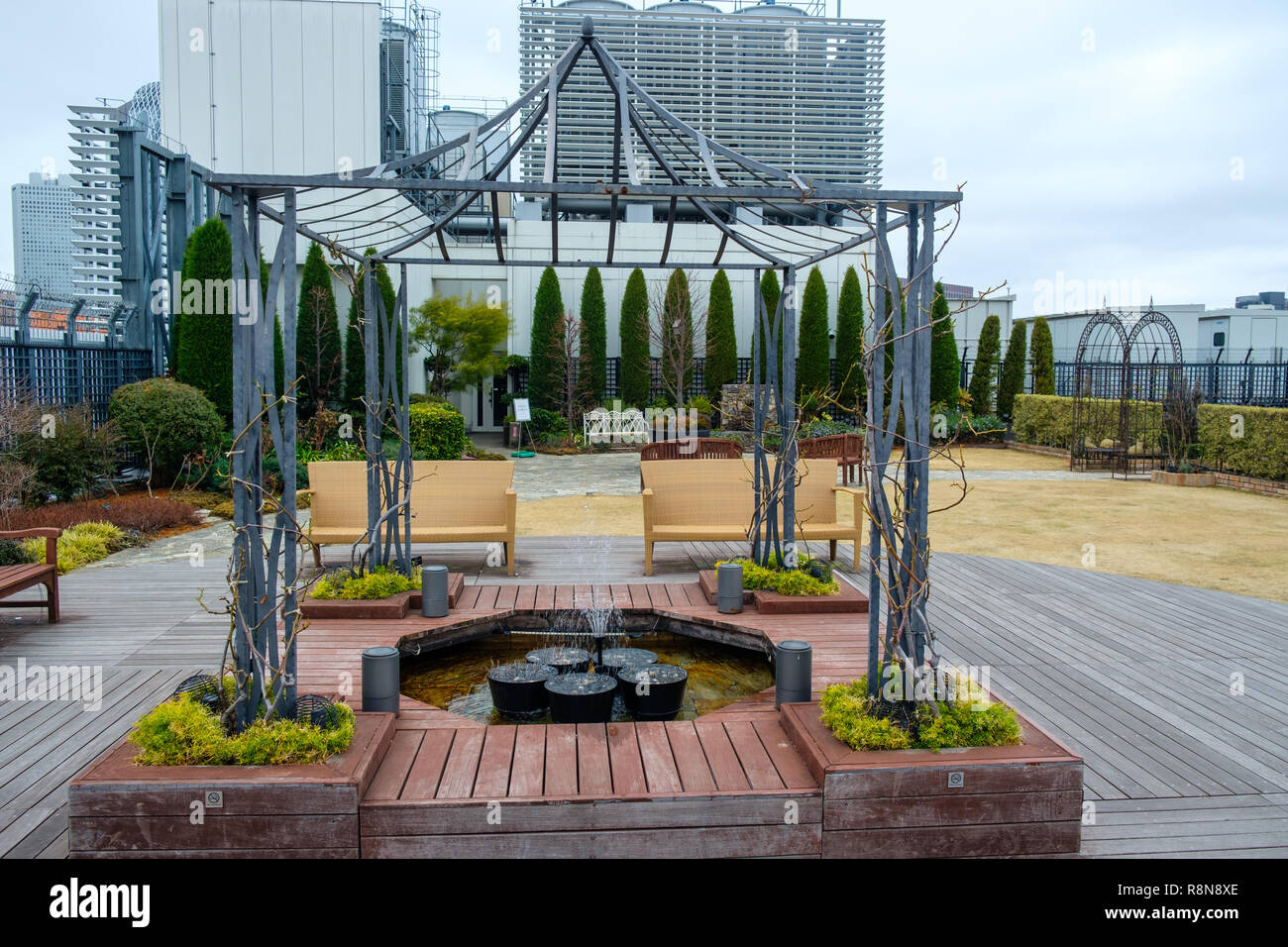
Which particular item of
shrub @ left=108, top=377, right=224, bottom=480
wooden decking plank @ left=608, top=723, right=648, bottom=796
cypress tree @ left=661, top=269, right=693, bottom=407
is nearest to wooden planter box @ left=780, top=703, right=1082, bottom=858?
wooden decking plank @ left=608, top=723, right=648, bottom=796

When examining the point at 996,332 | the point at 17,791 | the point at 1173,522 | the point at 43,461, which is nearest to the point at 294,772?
the point at 17,791

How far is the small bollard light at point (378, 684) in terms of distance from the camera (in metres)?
3.54

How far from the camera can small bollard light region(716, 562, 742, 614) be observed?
5250mm

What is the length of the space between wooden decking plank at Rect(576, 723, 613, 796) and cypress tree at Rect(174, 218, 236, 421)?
429 inches

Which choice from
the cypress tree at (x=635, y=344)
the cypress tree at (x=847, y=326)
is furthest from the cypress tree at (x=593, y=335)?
the cypress tree at (x=847, y=326)

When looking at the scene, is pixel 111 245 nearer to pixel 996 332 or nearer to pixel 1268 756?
pixel 1268 756

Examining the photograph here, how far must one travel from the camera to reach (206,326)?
1272cm

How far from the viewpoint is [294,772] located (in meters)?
2.77

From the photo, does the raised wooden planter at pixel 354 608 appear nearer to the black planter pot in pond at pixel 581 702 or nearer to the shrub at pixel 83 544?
the black planter pot in pond at pixel 581 702

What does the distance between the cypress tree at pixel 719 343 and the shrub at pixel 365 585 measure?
15.2 meters

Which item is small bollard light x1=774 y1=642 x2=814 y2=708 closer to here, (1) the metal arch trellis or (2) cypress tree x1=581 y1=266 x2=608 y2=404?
(1) the metal arch trellis

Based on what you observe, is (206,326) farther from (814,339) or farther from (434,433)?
(814,339)

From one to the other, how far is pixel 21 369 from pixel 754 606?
9.28 meters
